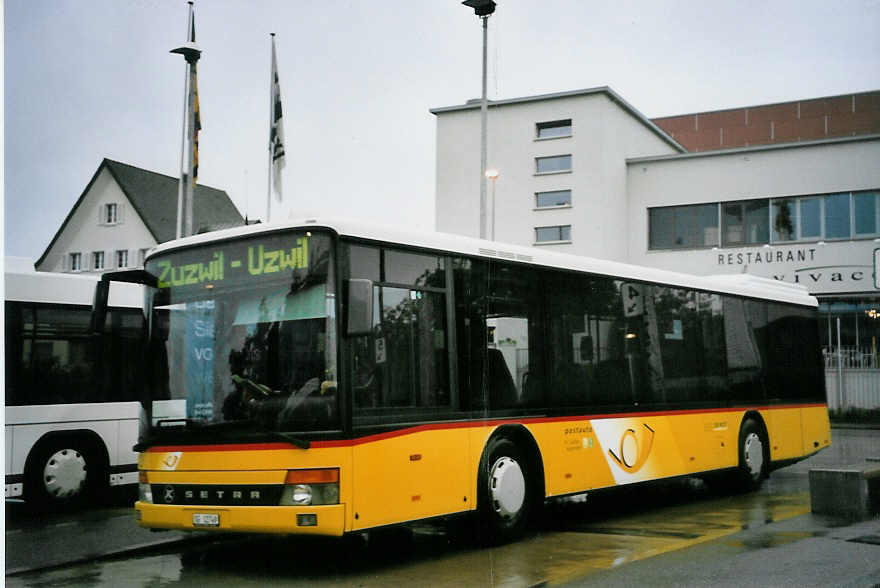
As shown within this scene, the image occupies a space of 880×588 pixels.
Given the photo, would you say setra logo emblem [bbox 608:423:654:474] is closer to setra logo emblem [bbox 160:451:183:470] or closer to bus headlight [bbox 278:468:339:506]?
bus headlight [bbox 278:468:339:506]

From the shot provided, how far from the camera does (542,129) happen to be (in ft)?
41.1

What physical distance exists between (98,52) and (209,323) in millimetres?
2530

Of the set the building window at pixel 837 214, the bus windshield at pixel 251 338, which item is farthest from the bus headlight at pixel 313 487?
the building window at pixel 837 214

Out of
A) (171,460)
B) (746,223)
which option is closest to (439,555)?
(171,460)

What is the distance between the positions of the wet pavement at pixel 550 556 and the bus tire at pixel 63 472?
0.50 meters

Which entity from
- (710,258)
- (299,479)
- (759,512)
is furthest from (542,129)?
(710,258)

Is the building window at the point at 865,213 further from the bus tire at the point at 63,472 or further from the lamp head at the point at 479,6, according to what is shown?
the bus tire at the point at 63,472

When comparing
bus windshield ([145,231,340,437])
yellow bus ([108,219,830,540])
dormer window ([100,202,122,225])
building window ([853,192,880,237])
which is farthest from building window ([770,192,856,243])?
dormer window ([100,202,122,225])

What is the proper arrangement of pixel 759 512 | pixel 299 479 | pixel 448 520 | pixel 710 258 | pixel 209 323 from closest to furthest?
pixel 299 479 → pixel 209 323 → pixel 448 520 → pixel 759 512 → pixel 710 258

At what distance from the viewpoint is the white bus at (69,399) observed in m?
11.7

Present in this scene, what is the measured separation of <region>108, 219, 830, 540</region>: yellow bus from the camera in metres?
8.09

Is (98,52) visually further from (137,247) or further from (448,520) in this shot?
(448,520)

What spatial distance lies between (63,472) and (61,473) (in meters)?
0.02

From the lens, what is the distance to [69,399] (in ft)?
41.0
